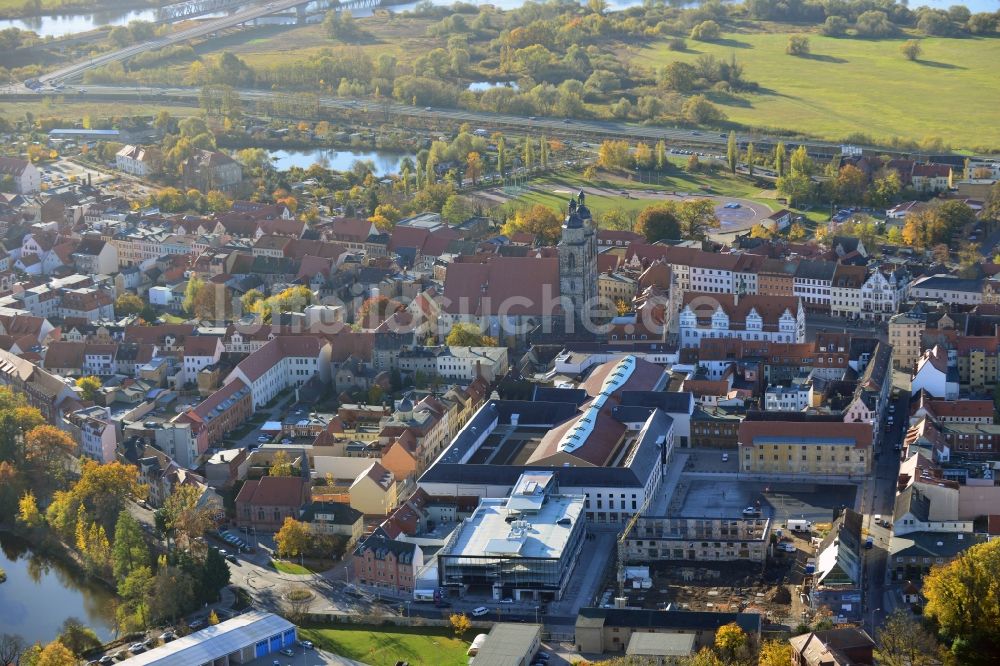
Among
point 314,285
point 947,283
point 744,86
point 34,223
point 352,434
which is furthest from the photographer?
point 744,86

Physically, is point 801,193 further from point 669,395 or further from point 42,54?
point 42,54

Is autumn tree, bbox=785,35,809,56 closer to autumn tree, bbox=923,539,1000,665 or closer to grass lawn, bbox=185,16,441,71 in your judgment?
grass lawn, bbox=185,16,441,71

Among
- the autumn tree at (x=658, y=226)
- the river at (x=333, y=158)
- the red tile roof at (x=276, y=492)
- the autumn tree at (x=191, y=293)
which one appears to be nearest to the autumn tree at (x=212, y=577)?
the red tile roof at (x=276, y=492)

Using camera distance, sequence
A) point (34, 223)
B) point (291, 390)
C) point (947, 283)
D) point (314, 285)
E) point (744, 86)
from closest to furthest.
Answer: point (291, 390), point (947, 283), point (314, 285), point (34, 223), point (744, 86)

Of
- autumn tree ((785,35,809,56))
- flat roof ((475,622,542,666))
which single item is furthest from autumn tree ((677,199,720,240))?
autumn tree ((785,35,809,56))

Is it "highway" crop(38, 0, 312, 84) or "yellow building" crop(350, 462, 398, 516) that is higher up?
"highway" crop(38, 0, 312, 84)

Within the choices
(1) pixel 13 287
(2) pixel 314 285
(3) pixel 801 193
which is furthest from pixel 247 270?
(3) pixel 801 193

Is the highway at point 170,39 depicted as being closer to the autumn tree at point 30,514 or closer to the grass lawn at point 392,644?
the autumn tree at point 30,514

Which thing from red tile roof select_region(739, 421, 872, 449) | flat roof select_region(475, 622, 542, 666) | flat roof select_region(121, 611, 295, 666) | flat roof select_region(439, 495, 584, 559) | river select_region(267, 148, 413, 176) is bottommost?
river select_region(267, 148, 413, 176)

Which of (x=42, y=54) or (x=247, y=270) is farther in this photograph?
(x=42, y=54)
